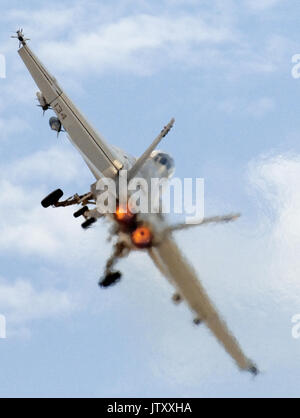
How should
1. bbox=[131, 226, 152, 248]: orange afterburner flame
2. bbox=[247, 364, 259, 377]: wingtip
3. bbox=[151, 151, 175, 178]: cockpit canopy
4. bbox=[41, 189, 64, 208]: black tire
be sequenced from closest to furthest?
bbox=[41, 189, 64, 208]: black tire
bbox=[131, 226, 152, 248]: orange afterburner flame
bbox=[247, 364, 259, 377]: wingtip
bbox=[151, 151, 175, 178]: cockpit canopy

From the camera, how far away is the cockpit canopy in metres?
72.8

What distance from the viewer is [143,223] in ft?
230

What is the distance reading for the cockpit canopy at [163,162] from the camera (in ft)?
239

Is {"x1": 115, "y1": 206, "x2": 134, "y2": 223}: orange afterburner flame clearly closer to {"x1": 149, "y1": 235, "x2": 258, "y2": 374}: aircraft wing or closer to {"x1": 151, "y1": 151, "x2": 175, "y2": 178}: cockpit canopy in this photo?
{"x1": 149, "y1": 235, "x2": 258, "y2": 374}: aircraft wing

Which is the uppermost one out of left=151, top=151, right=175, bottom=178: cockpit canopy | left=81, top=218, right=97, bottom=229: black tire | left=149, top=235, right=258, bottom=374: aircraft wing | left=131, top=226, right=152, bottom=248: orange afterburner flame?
left=151, top=151, right=175, bottom=178: cockpit canopy

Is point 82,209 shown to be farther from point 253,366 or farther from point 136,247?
point 253,366

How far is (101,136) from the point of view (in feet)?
245

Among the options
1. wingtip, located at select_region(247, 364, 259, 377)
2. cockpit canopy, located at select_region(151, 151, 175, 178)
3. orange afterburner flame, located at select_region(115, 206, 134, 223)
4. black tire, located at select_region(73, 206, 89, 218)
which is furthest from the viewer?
cockpit canopy, located at select_region(151, 151, 175, 178)

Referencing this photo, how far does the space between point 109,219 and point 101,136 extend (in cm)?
618

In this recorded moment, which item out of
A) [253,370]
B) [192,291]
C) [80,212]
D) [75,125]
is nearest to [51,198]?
[80,212]

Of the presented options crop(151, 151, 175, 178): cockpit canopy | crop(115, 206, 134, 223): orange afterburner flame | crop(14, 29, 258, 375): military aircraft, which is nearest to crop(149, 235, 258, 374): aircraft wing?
crop(14, 29, 258, 375): military aircraft

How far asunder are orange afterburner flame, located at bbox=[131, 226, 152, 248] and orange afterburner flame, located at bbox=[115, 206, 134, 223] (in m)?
1.06

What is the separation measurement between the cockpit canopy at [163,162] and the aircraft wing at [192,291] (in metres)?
4.05
